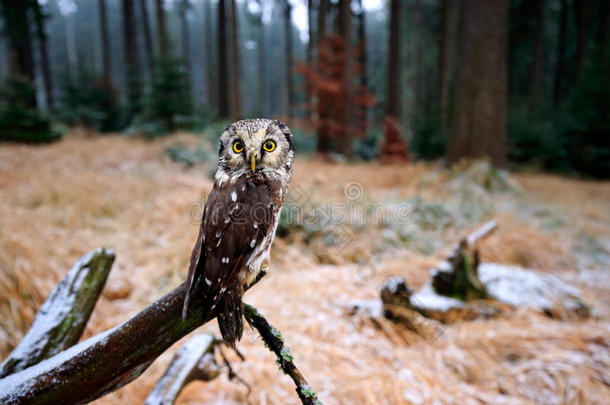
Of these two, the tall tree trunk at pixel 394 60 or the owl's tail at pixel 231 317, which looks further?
the tall tree trunk at pixel 394 60

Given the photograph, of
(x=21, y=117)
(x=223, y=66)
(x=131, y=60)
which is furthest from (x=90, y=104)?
(x=21, y=117)

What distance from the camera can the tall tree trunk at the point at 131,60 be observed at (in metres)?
13.3

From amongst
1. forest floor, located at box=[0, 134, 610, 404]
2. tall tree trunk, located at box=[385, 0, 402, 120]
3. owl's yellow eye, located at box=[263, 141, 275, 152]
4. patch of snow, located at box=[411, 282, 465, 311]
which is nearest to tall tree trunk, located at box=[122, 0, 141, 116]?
forest floor, located at box=[0, 134, 610, 404]

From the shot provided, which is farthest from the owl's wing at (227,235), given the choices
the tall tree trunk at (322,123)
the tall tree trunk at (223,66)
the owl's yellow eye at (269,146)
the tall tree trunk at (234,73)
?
the tall tree trunk at (223,66)

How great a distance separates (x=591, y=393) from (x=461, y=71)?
18.4 ft

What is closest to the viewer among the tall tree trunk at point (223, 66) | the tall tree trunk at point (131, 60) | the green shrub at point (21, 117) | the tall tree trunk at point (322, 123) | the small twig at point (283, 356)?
the small twig at point (283, 356)

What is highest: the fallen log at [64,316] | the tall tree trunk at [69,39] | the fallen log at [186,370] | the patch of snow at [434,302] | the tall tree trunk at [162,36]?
the tall tree trunk at [69,39]

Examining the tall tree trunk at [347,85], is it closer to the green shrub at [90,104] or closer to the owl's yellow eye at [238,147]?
the owl's yellow eye at [238,147]

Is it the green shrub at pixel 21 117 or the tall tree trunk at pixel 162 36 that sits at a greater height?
the tall tree trunk at pixel 162 36

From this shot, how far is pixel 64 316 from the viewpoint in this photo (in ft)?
3.90

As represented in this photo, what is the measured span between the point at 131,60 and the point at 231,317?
16.1 metres

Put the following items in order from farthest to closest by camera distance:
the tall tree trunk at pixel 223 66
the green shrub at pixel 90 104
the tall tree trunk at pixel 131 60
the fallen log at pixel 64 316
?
the tall tree trunk at pixel 131 60
the green shrub at pixel 90 104
the tall tree trunk at pixel 223 66
the fallen log at pixel 64 316

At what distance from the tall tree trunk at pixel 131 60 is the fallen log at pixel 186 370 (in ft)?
46.0

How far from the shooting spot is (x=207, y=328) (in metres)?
2.14
